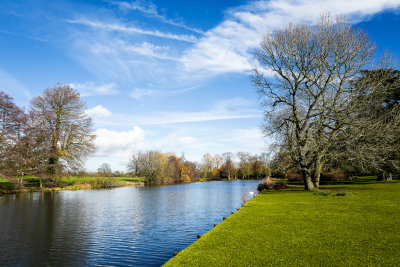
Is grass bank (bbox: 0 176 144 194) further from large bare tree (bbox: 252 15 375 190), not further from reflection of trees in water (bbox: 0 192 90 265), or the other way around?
large bare tree (bbox: 252 15 375 190)

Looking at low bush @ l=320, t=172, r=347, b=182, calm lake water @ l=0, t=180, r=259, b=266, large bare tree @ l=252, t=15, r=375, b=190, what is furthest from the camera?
low bush @ l=320, t=172, r=347, b=182

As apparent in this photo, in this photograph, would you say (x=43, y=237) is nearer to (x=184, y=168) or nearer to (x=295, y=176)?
(x=295, y=176)

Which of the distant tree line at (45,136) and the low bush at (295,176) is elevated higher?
the distant tree line at (45,136)

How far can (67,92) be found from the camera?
38125 mm

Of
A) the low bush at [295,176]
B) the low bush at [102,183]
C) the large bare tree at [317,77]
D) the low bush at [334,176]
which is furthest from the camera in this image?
the low bush at [295,176]

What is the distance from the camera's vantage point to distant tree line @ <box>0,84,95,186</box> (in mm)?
31172

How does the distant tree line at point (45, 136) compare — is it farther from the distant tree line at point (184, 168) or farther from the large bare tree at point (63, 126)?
the distant tree line at point (184, 168)

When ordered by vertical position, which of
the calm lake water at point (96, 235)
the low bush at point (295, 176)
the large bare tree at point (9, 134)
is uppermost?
the large bare tree at point (9, 134)

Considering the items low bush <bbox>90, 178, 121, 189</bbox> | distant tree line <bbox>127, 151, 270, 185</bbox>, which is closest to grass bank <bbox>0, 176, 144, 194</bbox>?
low bush <bbox>90, 178, 121, 189</bbox>

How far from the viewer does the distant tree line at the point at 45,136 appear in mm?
31172

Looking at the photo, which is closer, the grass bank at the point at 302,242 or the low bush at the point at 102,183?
the grass bank at the point at 302,242

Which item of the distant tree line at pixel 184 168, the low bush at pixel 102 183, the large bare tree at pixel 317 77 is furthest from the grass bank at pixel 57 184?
the large bare tree at pixel 317 77

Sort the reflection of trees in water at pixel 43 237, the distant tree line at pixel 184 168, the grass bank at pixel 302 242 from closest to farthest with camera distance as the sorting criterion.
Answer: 1. the grass bank at pixel 302 242
2. the reflection of trees in water at pixel 43 237
3. the distant tree line at pixel 184 168

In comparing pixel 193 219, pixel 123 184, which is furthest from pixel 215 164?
pixel 193 219
